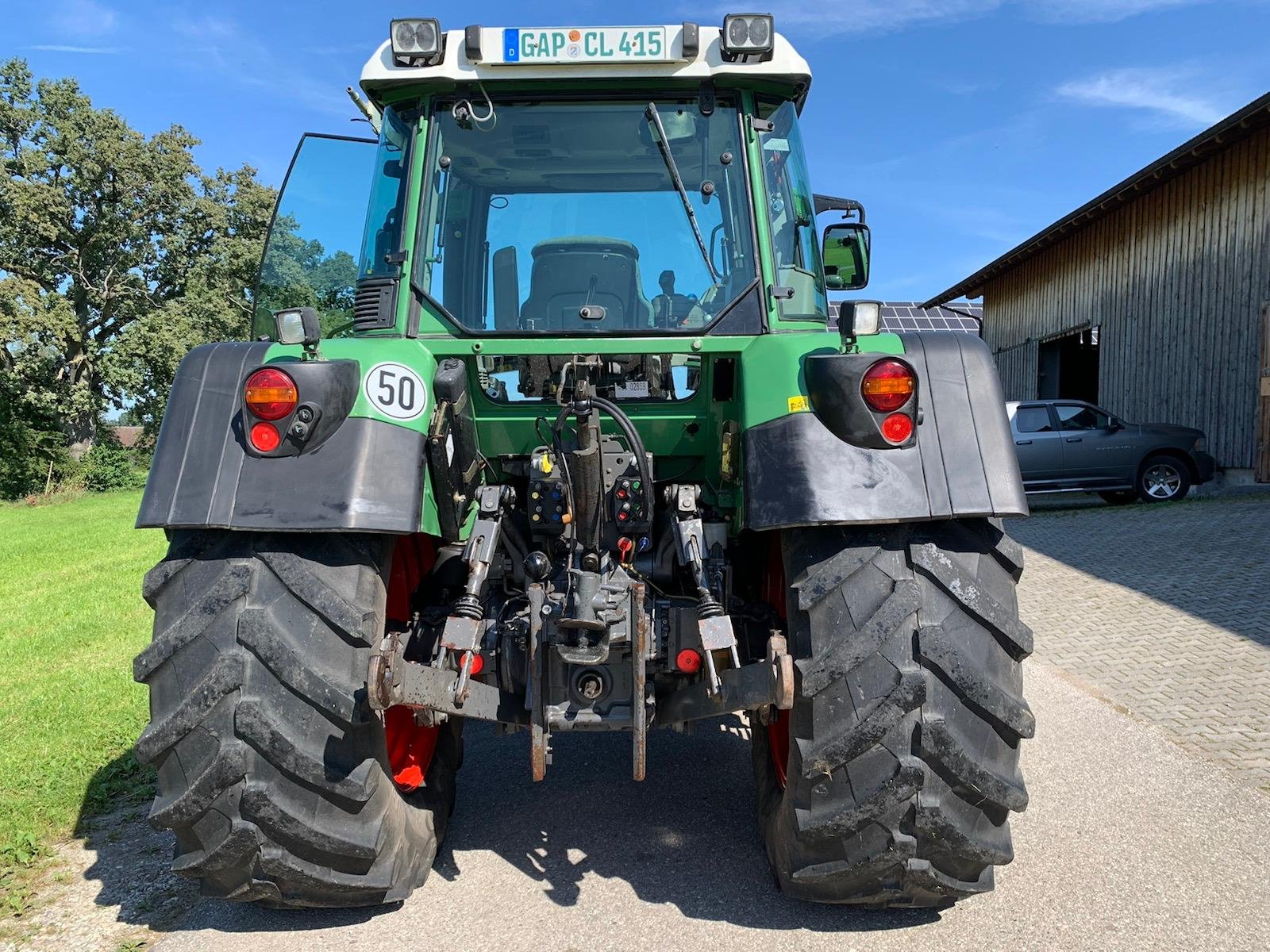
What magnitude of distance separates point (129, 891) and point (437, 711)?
1448mm

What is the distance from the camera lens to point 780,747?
329 cm

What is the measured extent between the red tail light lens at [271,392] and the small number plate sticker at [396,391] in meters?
0.21

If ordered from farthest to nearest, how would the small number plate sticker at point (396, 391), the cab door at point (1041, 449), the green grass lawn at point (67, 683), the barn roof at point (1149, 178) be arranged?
the cab door at point (1041, 449), the barn roof at point (1149, 178), the green grass lawn at point (67, 683), the small number plate sticker at point (396, 391)

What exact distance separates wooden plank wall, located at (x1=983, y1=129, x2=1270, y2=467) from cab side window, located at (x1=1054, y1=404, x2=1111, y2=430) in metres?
1.51

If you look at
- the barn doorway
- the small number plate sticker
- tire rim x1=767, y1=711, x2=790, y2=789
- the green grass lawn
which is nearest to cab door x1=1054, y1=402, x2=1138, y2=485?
the barn doorway

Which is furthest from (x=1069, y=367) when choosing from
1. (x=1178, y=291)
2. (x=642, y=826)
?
(x=642, y=826)

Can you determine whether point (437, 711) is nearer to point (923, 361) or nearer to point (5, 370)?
point (923, 361)

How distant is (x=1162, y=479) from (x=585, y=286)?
13695 mm

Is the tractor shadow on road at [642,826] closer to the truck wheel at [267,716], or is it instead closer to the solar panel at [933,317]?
the truck wheel at [267,716]

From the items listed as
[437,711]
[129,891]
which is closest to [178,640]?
[437,711]

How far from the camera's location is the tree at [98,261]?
2639 cm

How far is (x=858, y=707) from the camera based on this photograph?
2490 millimetres

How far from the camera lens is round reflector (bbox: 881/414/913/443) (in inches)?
103

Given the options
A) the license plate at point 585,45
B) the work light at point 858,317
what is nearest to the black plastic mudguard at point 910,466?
the work light at point 858,317
